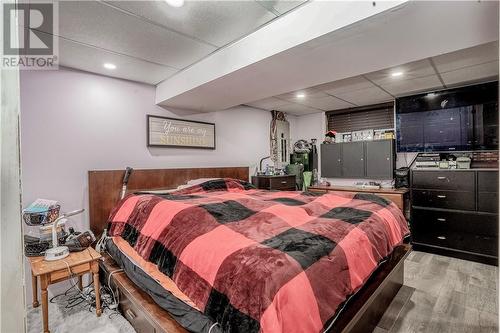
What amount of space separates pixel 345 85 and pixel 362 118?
147cm

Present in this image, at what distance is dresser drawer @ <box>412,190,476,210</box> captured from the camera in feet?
10.8

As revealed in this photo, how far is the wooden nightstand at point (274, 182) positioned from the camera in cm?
423

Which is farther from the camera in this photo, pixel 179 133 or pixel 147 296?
pixel 179 133

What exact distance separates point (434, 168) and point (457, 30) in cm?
254

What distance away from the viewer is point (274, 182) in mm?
4258

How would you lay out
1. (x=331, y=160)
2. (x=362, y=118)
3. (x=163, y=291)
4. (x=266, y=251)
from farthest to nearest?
(x=331, y=160), (x=362, y=118), (x=163, y=291), (x=266, y=251)

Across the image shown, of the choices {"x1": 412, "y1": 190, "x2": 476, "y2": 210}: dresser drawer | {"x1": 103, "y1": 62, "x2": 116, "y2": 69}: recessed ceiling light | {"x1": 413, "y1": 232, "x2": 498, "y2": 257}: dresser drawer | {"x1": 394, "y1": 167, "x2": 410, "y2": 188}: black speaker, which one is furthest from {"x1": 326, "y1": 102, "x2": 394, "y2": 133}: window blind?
{"x1": 103, "y1": 62, "x2": 116, "y2": 69}: recessed ceiling light

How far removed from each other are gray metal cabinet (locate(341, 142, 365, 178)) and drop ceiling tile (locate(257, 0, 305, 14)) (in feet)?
10.3

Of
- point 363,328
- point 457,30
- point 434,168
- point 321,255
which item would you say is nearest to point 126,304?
point 321,255

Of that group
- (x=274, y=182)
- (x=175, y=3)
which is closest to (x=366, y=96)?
(x=274, y=182)

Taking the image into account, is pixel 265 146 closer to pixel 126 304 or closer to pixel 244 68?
pixel 244 68

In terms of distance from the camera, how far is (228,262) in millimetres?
1333

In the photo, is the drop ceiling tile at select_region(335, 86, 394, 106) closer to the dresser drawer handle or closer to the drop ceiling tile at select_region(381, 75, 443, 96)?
the drop ceiling tile at select_region(381, 75, 443, 96)

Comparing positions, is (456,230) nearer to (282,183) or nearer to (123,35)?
→ (282,183)
